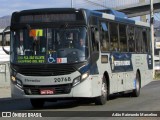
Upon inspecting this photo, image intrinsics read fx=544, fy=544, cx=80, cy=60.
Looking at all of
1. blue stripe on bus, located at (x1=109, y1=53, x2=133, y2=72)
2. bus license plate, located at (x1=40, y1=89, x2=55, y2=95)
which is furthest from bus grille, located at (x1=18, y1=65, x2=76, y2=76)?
blue stripe on bus, located at (x1=109, y1=53, x2=133, y2=72)

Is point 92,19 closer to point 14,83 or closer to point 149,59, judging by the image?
point 14,83

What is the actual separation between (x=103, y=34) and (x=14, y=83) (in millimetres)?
3465

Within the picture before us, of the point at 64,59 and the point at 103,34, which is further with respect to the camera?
the point at 103,34

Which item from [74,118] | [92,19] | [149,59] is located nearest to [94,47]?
[92,19]

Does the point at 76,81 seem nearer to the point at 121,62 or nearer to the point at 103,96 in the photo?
the point at 103,96

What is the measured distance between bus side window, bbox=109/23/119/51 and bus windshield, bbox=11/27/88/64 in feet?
8.52

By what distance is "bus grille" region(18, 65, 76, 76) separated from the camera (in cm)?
1594

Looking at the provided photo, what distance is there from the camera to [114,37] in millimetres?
18922

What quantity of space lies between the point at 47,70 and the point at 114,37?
3.79 m

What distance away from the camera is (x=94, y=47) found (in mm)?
16688

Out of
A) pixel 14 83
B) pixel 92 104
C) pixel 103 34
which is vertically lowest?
pixel 92 104

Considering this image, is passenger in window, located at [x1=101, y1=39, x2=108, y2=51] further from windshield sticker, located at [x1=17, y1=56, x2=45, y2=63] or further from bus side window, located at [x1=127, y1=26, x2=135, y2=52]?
bus side window, located at [x1=127, y1=26, x2=135, y2=52]

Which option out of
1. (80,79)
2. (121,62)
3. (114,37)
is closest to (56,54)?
(80,79)

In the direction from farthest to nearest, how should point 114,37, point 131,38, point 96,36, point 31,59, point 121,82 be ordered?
point 131,38
point 121,82
point 114,37
point 96,36
point 31,59
